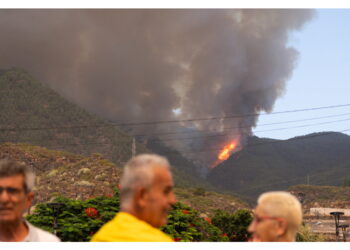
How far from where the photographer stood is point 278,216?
3.31 meters

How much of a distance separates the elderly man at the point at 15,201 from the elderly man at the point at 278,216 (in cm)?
143

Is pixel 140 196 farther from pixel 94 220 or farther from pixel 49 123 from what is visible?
pixel 49 123

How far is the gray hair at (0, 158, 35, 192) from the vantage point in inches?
144

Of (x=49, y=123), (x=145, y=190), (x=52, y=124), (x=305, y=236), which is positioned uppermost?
(x=49, y=123)

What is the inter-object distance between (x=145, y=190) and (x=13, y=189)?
1.16m

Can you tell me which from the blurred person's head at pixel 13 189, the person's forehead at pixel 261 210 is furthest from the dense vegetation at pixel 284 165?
the person's forehead at pixel 261 210

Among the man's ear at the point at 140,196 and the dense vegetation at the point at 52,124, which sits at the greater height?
the dense vegetation at the point at 52,124

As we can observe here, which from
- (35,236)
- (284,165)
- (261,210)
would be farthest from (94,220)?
(284,165)

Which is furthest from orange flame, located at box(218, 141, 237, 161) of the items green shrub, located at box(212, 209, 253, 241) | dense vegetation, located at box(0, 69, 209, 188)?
green shrub, located at box(212, 209, 253, 241)

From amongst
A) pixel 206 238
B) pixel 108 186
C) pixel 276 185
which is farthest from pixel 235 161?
pixel 206 238

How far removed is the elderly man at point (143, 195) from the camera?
9.49 ft

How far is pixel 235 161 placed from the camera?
99875 millimetres

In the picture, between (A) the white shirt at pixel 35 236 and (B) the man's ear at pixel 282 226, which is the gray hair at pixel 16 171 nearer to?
(A) the white shirt at pixel 35 236
